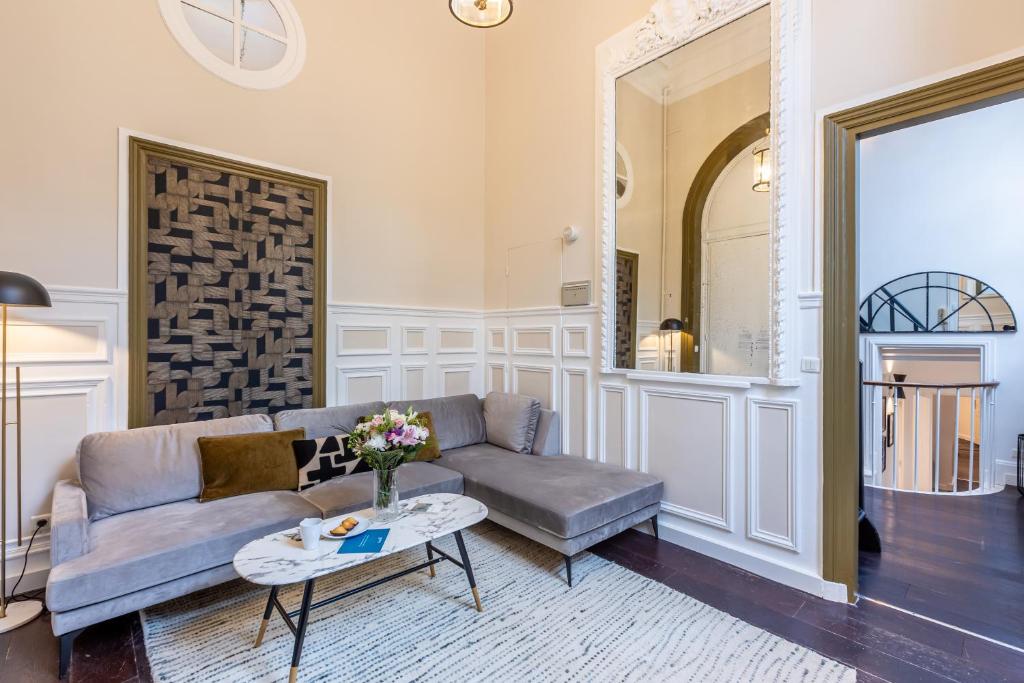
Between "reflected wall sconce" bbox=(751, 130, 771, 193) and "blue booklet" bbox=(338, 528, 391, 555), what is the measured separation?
2733 mm

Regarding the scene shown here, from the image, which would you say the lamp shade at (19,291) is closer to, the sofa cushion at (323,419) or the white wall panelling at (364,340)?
the sofa cushion at (323,419)

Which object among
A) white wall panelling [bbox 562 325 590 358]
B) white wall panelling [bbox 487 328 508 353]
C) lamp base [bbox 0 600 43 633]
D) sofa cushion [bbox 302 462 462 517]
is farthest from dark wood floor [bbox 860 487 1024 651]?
lamp base [bbox 0 600 43 633]

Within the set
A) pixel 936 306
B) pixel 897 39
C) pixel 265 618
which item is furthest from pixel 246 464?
pixel 936 306

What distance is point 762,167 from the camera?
264 cm

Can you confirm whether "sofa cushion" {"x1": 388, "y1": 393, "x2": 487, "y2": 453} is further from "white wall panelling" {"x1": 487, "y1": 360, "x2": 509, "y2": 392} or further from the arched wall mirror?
the arched wall mirror

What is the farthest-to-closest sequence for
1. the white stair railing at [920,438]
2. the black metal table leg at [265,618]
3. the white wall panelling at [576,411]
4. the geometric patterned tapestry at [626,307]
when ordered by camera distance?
the white stair railing at [920,438] < the white wall panelling at [576,411] < the geometric patterned tapestry at [626,307] < the black metal table leg at [265,618]

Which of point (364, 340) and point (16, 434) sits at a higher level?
point (364, 340)

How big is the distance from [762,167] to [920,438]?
3860mm

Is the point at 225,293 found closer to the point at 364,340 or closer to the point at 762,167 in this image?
the point at 364,340

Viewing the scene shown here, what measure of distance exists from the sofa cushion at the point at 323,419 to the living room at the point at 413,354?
3 centimetres

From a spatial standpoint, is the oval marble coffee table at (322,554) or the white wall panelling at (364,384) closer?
the oval marble coffee table at (322,554)

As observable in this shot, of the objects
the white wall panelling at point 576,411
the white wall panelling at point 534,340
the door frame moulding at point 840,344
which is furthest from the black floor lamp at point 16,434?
the door frame moulding at point 840,344

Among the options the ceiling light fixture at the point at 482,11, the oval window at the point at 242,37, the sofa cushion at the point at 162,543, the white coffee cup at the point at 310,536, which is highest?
the oval window at the point at 242,37

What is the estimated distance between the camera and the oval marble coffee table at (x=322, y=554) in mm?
1667
